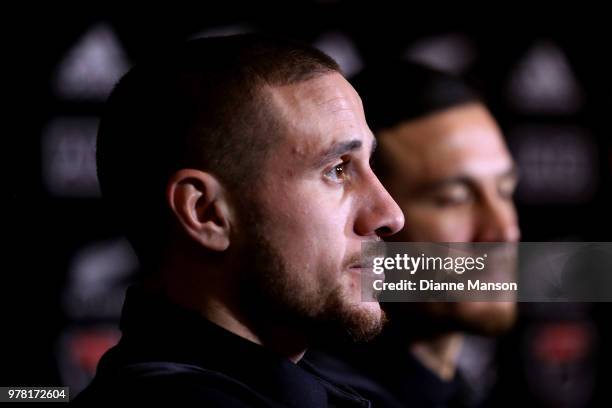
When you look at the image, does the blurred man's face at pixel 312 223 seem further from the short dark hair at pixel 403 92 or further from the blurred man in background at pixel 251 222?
the short dark hair at pixel 403 92

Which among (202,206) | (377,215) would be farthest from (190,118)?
(377,215)

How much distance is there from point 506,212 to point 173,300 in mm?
589

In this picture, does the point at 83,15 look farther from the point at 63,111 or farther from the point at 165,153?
the point at 165,153

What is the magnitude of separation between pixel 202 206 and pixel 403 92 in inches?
20.7

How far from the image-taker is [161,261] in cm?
82

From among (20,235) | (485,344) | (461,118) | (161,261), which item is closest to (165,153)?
(161,261)

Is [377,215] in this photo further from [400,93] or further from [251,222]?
[400,93]

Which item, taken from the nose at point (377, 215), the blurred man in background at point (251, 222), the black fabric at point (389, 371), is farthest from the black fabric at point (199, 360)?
the black fabric at point (389, 371)

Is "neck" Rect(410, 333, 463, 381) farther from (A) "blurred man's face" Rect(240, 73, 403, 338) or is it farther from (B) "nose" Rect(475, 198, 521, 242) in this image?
(A) "blurred man's face" Rect(240, 73, 403, 338)

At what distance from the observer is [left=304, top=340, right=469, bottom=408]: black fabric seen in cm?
122

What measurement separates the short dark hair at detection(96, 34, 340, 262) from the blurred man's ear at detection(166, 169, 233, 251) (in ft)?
0.04

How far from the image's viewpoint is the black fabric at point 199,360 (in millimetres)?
729

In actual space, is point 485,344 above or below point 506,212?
below

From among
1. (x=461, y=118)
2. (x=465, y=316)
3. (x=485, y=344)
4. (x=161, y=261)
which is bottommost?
(x=485, y=344)
